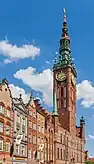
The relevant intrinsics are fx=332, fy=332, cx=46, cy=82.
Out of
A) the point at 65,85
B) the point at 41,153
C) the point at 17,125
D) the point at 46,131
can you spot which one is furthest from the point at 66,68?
the point at 17,125

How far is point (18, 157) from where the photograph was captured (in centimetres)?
5684

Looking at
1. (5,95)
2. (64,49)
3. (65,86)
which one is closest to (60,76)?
(65,86)

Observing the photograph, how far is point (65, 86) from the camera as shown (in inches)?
4469

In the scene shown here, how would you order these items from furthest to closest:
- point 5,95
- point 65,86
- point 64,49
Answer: point 64,49
point 65,86
point 5,95

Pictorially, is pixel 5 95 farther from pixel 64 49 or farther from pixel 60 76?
pixel 64 49

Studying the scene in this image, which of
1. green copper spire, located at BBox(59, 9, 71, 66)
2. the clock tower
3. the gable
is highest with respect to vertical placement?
green copper spire, located at BBox(59, 9, 71, 66)

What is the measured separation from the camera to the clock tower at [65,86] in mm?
111625

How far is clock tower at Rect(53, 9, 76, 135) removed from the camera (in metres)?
112

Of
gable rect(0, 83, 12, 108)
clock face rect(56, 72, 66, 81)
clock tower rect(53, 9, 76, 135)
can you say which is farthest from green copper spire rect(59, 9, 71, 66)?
gable rect(0, 83, 12, 108)

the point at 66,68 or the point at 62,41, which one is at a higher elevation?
the point at 62,41

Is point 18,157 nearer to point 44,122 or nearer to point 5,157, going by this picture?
point 5,157

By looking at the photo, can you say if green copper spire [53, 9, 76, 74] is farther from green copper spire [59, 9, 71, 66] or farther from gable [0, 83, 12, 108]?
gable [0, 83, 12, 108]

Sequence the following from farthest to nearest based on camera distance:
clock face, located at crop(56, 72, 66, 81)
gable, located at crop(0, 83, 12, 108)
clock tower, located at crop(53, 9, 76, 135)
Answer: clock face, located at crop(56, 72, 66, 81) < clock tower, located at crop(53, 9, 76, 135) < gable, located at crop(0, 83, 12, 108)

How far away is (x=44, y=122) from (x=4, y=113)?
945 inches
